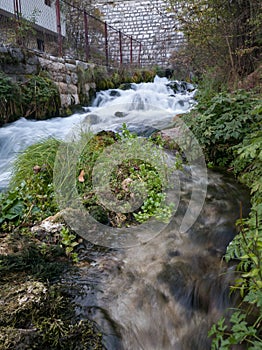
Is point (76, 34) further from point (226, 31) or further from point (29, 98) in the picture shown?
point (226, 31)

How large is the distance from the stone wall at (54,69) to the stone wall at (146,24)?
9.06m

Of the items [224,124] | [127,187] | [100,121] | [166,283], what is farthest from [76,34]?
[166,283]

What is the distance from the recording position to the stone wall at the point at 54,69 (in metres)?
7.01

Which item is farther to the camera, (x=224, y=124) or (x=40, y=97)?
(x=40, y=97)

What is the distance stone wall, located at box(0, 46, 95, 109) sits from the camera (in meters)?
7.01

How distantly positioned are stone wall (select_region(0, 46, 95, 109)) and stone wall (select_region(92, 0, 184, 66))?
9.06 metres

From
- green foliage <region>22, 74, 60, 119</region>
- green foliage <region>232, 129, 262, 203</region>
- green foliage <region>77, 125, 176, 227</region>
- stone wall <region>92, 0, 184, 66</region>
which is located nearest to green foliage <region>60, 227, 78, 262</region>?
green foliage <region>77, 125, 176, 227</region>

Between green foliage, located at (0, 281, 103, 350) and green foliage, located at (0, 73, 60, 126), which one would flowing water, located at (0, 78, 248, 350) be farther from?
green foliage, located at (0, 73, 60, 126)

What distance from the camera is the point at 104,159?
13.0ft

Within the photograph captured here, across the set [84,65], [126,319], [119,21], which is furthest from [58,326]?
[119,21]

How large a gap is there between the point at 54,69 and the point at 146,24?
40.7ft

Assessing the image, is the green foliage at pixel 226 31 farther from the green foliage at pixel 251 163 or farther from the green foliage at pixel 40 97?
the green foliage at pixel 40 97

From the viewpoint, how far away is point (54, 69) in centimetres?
824

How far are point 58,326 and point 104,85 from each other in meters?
10.0
